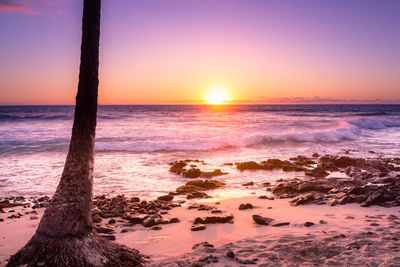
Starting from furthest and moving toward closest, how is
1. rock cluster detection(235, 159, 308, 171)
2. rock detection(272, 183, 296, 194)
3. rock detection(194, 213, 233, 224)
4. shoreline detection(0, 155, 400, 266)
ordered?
rock cluster detection(235, 159, 308, 171)
rock detection(272, 183, 296, 194)
rock detection(194, 213, 233, 224)
shoreline detection(0, 155, 400, 266)

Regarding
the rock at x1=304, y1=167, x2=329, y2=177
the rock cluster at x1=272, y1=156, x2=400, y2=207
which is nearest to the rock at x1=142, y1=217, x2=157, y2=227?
the rock cluster at x1=272, y1=156, x2=400, y2=207

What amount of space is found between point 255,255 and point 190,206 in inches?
140

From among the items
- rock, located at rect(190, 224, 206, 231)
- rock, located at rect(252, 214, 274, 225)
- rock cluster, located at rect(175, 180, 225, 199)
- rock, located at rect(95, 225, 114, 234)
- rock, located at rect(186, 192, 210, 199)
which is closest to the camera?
rock, located at rect(95, 225, 114, 234)

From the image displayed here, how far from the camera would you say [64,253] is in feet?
13.3

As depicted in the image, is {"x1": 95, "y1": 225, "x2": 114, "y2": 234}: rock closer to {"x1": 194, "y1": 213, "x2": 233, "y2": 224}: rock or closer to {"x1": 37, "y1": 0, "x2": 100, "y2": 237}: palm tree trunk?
{"x1": 194, "y1": 213, "x2": 233, "y2": 224}: rock

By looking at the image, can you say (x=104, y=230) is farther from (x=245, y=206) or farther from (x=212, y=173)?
(x=212, y=173)

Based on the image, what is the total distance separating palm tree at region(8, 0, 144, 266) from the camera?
4.11 m

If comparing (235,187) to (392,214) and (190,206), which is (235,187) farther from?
(392,214)

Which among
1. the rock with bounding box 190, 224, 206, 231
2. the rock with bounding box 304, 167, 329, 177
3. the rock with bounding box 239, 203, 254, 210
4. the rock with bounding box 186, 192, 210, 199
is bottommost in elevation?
the rock with bounding box 186, 192, 210, 199

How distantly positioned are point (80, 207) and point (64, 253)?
0.60 m

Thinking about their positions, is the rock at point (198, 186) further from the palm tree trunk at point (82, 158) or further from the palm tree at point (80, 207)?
the palm tree trunk at point (82, 158)

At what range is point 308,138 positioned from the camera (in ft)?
91.1

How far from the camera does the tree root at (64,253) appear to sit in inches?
159

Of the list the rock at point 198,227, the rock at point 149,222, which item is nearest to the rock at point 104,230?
the rock at point 149,222
